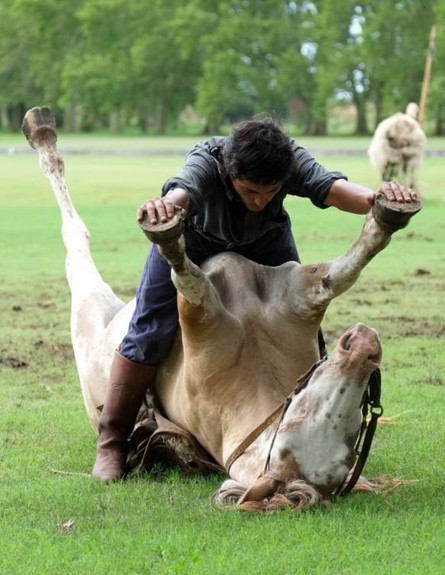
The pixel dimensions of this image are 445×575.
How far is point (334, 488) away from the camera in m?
5.06

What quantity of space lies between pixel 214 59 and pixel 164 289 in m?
79.0

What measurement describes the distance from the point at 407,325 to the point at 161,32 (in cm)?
7913

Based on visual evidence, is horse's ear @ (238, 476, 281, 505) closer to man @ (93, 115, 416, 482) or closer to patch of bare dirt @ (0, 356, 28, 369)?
man @ (93, 115, 416, 482)

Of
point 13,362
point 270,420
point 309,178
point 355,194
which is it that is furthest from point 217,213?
point 13,362

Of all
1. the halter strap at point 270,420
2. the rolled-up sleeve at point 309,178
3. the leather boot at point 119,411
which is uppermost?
the rolled-up sleeve at point 309,178

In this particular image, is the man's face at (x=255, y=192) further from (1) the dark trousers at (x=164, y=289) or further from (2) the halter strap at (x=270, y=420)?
(2) the halter strap at (x=270, y=420)

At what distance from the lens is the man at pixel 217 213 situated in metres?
5.35

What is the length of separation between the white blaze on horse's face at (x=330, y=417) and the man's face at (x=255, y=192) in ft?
2.61

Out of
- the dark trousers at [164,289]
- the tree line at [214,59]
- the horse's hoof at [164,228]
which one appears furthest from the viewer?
the tree line at [214,59]

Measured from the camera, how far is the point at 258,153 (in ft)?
17.4

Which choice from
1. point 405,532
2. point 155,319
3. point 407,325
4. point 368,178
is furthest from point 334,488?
point 368,178

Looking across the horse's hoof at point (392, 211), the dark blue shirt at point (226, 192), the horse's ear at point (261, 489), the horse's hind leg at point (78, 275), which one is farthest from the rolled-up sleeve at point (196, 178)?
the horse's hind leg at point (78, 275)

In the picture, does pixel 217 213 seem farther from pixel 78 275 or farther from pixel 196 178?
pixel 78 275

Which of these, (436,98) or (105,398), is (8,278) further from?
(436,98)
